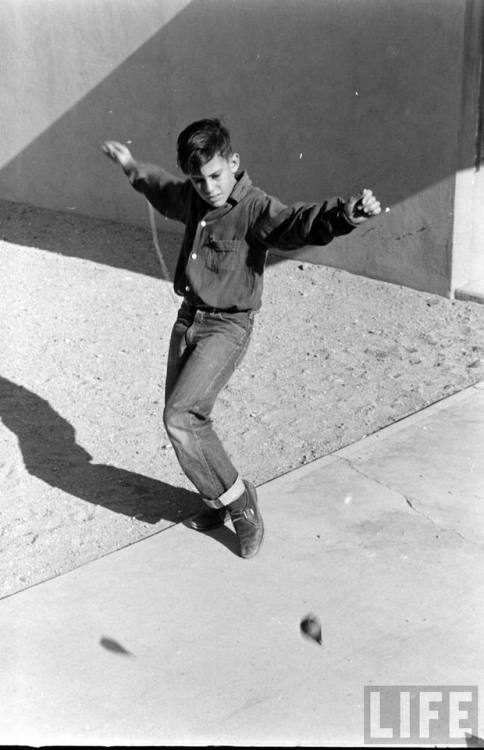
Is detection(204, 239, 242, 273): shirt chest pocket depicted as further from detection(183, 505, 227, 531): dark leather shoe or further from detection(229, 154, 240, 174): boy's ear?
detection(183, 505, 227, 531): dark leather shoe

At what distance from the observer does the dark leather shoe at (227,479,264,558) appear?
461 cm

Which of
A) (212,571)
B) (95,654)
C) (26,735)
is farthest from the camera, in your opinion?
(212,571)

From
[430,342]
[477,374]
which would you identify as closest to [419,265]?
[430,342]

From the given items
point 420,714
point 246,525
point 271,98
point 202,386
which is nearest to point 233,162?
point 202,386

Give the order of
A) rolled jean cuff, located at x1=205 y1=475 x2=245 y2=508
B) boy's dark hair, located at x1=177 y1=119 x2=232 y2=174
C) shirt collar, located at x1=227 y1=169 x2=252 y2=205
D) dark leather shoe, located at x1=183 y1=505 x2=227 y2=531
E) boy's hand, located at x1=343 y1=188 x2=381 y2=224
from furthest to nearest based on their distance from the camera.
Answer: dark leather shoe, located at x1=183 y1=505 x2=227 y2=531 → rolled jean cuff, located at x1=205 y1=475 x2=245 y2=508 → shirt collar, located at x1=227 y1=169 x2=252 y2=205 → boy's dark hair, located at x1=177 y1=119 x2=232 y2=174 → boy's hand, located at x1=343 y1=188 x2=381 y2=224

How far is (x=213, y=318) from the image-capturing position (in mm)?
4520

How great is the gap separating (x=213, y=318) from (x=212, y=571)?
1.05 metres

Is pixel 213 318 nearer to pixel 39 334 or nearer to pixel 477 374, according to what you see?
pixel 477 374

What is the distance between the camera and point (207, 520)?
4.86 metres

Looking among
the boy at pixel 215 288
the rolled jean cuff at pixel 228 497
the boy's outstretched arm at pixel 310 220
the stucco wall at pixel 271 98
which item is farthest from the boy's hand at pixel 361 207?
the stucco wall at pixel 271 98

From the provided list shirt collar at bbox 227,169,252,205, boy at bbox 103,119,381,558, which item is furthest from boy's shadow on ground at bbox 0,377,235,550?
shirt collar at bbox 227,169,252,205

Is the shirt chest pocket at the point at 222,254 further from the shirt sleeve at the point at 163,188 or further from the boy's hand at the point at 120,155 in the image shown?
the boy's hand at the point at 120,155

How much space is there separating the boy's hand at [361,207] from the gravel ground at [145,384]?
1.78 metres

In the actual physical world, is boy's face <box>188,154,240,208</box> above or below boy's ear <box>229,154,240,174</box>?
below
